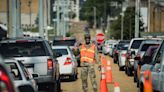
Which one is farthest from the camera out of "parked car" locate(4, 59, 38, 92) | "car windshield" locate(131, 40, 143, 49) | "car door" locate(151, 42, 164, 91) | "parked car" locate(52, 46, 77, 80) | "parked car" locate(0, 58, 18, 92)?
"car windshield" locate(131, 40, 143, 49)

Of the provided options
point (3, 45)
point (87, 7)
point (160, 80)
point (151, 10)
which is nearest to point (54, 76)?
point (3, 45)

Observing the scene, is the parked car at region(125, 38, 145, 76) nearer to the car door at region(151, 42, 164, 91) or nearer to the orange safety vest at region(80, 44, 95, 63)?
the orange safety vest at region(80, 44, 95, 63)

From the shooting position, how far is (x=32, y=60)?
1495cm

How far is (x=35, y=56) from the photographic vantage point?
15102 mm

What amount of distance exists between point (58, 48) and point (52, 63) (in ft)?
33.6

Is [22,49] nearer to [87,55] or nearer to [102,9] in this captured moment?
[87,55]

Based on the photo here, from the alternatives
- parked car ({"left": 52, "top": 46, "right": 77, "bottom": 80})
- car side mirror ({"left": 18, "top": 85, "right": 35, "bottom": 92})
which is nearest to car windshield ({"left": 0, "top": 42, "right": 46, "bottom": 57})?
car side mirror ({"left": 18, "top": 85, "right": 35, "bottom": 92})

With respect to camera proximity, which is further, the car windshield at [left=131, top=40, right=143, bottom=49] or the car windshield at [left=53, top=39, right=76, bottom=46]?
the car windshield at [left=53, top=39, right=76, bottom=46]

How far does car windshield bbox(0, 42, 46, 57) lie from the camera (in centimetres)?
1525

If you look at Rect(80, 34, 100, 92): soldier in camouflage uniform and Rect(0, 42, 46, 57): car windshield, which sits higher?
Rect(0, 42, 46, 57): car windshield

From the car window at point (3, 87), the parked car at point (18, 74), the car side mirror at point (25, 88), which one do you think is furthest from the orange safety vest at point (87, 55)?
the car window at point (3, 87)

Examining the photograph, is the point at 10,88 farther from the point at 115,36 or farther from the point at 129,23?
the point at 115,36

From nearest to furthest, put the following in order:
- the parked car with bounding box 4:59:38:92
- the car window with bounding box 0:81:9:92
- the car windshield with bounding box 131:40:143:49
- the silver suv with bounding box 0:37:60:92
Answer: the car window with bounding box 0:81:9:92 < the parked car with bounding box 4:59:38:92 < the silver suv with bounding box 0:37:60:92 < the car windshield with bounding box 131:40:143:49

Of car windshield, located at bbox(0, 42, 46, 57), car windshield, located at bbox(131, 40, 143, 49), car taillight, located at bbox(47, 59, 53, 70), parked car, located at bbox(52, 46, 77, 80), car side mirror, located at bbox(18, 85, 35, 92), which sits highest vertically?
car windshield, located at bbox(0, 42, 46, 57)
